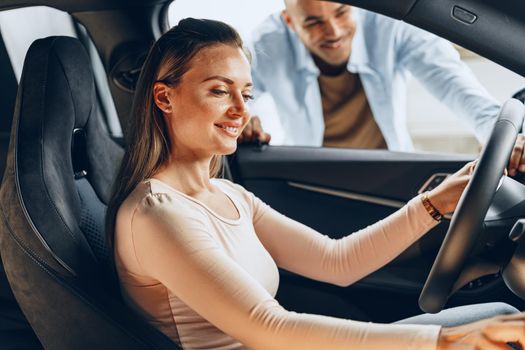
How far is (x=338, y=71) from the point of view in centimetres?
263

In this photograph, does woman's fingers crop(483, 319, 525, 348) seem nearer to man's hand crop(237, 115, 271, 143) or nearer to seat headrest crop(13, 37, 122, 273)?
seat headrest crop(13, 37, 122, 273)

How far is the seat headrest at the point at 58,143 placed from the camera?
1429 millimetres

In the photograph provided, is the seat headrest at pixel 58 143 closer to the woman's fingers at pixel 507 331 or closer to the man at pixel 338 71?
the woman's fingers at pixel 507 331

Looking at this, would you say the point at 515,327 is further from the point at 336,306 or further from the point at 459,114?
the point at 459,114

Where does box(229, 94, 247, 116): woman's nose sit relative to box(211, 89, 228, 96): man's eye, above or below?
below

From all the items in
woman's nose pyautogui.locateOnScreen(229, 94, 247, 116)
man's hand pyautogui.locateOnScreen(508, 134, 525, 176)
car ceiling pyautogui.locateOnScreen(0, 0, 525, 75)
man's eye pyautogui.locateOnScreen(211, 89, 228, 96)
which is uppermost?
car ceiling pyautogui.locateOnScreen(0, 0, 525, 75)

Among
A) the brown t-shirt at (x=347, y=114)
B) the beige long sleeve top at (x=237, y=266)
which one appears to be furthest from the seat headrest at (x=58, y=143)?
the brown t-shirt at (x=347, y=114)

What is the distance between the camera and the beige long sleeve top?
118 centimetres

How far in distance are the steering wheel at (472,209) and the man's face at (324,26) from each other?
1.24 meters

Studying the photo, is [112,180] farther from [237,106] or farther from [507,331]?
[507,331]

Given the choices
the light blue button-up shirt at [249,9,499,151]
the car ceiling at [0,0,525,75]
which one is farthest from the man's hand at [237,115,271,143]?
the car ceiling at [0,0,525,75]

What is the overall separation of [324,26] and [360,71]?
0.63ft

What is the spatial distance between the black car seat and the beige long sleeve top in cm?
7

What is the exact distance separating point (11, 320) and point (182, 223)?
31.9 inches
